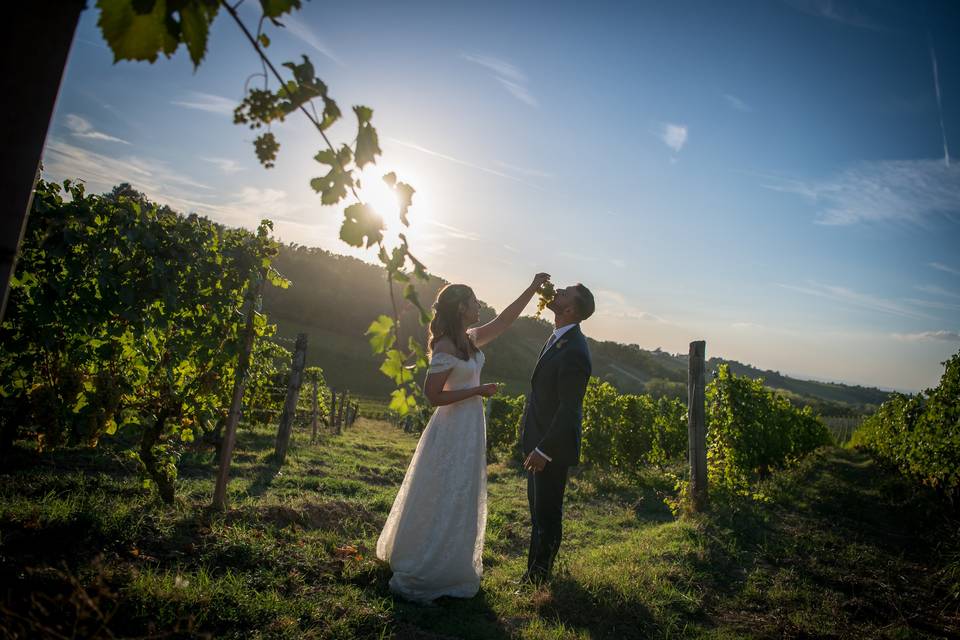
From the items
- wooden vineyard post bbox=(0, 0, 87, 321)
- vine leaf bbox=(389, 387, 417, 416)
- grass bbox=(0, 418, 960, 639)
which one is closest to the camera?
wooden vineyard post bbox=(0, 0, 87, 321)

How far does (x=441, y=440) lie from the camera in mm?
3746

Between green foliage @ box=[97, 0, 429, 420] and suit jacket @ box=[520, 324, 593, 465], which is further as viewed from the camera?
suit jacket @ box=[520, 324, 593, 465]

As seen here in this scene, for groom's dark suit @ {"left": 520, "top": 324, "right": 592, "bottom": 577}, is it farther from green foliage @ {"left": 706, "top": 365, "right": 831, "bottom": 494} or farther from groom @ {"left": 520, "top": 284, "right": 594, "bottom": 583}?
green foliage @ {"left": 706, "top": 365, "right": 831, "bottom": 494}

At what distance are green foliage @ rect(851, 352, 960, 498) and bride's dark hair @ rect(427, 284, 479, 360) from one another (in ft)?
30.6

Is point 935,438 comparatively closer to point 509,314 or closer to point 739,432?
point 739,432

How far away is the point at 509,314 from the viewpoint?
4.12m

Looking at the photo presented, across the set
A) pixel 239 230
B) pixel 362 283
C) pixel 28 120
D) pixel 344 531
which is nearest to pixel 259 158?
pixel 28 120

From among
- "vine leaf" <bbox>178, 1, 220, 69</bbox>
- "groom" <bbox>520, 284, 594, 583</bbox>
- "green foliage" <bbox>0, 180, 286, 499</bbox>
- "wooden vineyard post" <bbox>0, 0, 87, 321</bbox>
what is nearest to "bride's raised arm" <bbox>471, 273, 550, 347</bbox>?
"groom" <bbox>520, 284, 594, 583</bbox>

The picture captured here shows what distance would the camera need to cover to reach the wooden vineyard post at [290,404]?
7.95m

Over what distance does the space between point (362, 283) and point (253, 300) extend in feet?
152

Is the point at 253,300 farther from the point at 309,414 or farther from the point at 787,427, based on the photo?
the point at 787,427

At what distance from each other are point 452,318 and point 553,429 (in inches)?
42.9

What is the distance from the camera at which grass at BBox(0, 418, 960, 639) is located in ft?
8.70

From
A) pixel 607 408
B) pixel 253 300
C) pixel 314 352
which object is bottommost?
pixel 314 352
